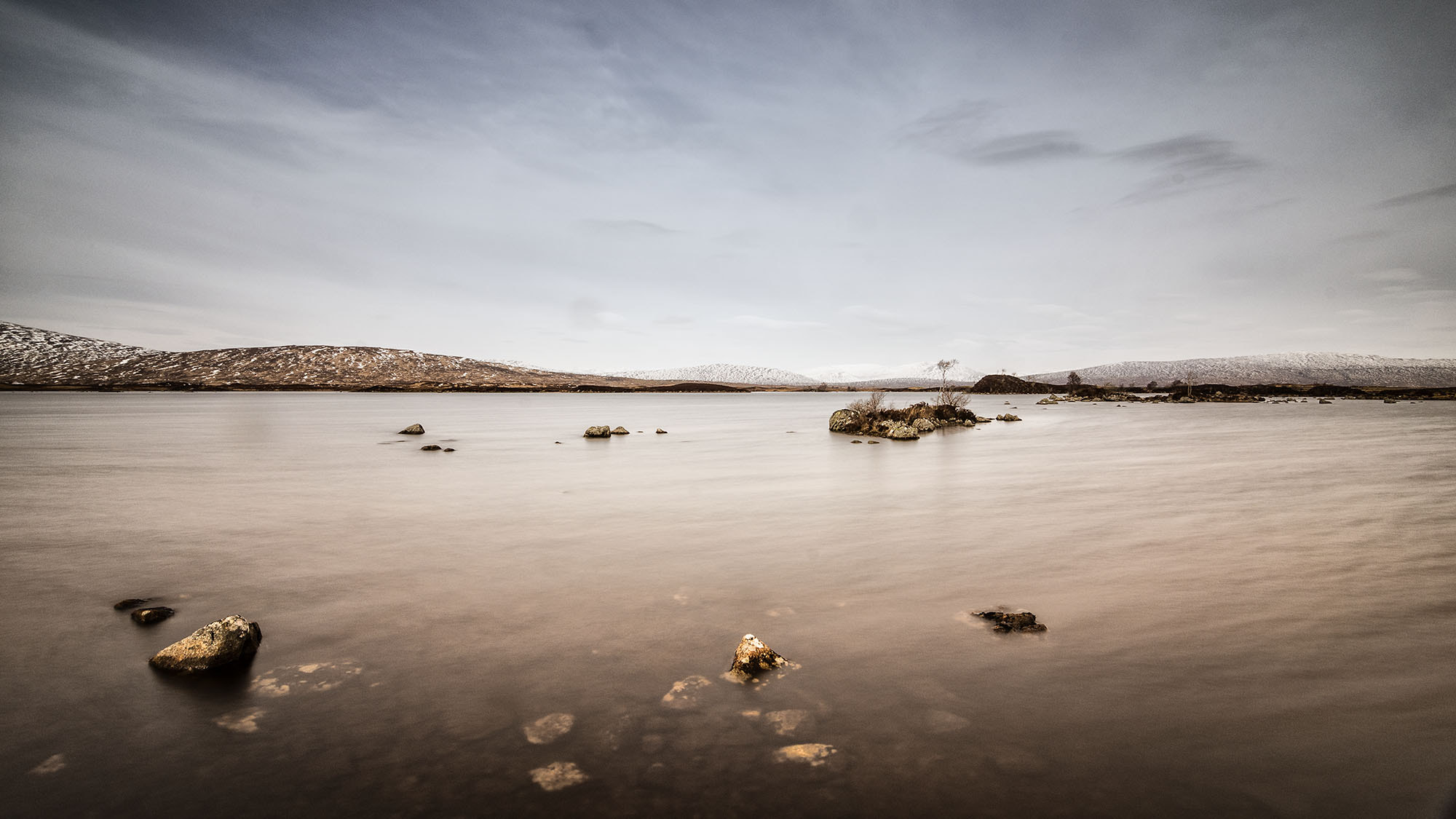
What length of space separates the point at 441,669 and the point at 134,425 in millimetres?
43386

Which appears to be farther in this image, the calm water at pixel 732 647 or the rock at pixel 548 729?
the rock at pixel 548 729

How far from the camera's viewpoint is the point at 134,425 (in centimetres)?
3412

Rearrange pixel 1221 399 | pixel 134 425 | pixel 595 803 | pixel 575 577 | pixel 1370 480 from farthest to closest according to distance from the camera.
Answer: pixel 1221 399 → pixel 134 425 → pixel 1370 480 → pixel 575 577 → pixel 595 803

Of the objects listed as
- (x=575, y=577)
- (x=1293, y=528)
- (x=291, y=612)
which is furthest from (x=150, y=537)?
(x=1293, y=528)

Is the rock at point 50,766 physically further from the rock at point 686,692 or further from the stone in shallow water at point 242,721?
the rock at point 686,692

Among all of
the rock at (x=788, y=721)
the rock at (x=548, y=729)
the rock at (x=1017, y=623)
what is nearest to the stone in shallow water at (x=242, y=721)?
the rock at (x=548, y=729)

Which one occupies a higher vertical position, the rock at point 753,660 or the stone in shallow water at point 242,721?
the rock at point 753,660

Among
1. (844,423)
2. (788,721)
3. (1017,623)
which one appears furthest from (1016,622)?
(844,423)

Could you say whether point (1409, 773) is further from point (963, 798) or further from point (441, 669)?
point (441, 669)

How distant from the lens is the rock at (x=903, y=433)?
89.8 ft

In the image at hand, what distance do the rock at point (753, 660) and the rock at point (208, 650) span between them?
4.15 meters

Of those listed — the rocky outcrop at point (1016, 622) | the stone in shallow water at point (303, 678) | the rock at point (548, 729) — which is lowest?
the stone in shallow water at point (303, 678)

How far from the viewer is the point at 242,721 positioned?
4.10m

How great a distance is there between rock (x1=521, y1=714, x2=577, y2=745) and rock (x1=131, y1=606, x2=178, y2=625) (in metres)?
4.76
